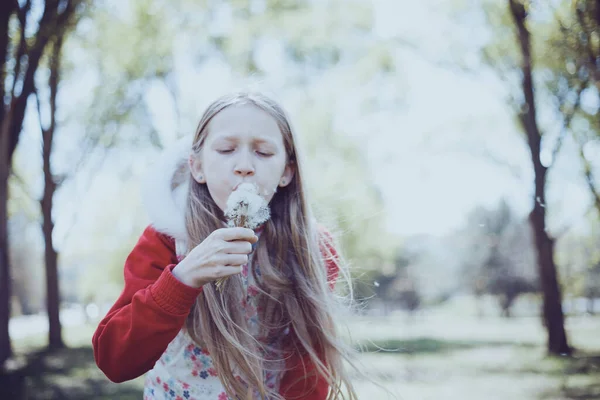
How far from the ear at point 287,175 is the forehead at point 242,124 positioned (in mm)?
161

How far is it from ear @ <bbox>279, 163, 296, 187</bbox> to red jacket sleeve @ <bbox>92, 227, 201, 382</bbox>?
1.79 feet

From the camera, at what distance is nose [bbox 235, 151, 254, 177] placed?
5.29 ft

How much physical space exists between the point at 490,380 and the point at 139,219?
1032 cm

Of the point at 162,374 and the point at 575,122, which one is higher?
the point at 575,122

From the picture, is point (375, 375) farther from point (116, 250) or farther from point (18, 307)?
point (18, 307)

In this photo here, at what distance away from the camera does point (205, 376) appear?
182 cm

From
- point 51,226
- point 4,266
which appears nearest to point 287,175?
point 4,266

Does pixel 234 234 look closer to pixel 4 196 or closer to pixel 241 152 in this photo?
pixel 241 152

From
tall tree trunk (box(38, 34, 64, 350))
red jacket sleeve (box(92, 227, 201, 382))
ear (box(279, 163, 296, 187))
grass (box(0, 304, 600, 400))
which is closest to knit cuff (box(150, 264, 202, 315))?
red jacket sleeve (box(92, 227, 201, 382))

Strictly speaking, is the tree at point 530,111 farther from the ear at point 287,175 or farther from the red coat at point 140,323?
the red coat at point 140,323

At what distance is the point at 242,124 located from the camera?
168 cm

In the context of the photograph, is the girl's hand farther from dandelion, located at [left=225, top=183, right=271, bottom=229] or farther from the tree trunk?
the tree trunk

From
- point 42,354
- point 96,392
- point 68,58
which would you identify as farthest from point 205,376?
point 68,58

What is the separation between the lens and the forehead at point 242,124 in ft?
5.49
